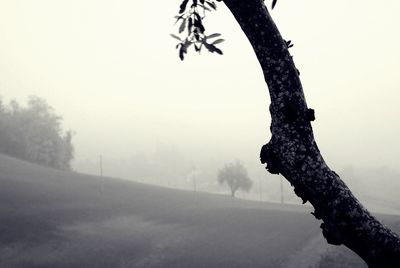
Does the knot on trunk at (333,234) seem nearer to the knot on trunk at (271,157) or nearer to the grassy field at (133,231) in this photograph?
the knot on trunk at (271,157)

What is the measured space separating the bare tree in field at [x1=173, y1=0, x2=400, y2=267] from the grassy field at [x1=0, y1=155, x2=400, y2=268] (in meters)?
32.8

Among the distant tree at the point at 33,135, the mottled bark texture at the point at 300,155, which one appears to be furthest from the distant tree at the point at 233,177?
the mottled bark texture at the point at 300,155

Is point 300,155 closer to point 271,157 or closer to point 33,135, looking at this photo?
point 271,157

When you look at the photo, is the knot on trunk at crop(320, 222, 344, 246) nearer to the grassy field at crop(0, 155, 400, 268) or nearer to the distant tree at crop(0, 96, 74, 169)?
the grassy field at crop(0, 155, 400, 268)

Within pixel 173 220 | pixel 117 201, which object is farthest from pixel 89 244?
pixel 117 201

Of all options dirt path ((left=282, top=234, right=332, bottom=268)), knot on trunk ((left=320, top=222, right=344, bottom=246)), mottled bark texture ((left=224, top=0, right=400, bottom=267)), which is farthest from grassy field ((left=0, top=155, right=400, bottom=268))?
mottled bark texture ((left=224, top=0, right=400, bottom=267))

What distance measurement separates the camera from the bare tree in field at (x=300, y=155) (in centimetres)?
404

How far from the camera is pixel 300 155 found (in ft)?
13.8

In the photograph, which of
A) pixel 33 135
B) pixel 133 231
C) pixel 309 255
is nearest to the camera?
pixel 309 255

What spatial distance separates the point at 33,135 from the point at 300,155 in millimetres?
104365

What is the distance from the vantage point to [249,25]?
4.33 m

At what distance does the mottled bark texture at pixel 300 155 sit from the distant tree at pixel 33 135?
101 metres

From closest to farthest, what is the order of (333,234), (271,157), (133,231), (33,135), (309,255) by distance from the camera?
(333,234)
(271,157)
(309,255)
(133,231)
(33,135)

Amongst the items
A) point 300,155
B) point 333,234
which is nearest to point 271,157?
point 300,155
